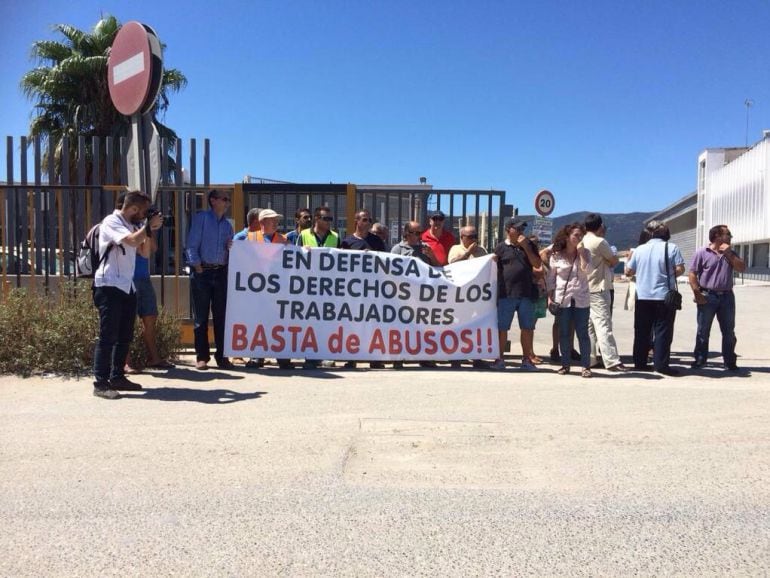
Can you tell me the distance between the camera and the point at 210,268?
23.7 feet

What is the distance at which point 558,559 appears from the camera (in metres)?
3.05

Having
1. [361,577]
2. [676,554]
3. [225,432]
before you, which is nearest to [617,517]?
[676,554]

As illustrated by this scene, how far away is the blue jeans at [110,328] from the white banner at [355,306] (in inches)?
55.1

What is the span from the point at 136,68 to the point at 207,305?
8.47 feet

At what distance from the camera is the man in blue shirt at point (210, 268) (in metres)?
7.13

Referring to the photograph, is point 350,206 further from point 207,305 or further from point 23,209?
point 23,209

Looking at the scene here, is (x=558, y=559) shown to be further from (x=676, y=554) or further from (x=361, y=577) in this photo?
(x=361, y=577)

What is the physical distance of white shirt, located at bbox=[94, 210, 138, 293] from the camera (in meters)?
5.81

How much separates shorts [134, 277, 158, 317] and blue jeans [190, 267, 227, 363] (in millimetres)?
511

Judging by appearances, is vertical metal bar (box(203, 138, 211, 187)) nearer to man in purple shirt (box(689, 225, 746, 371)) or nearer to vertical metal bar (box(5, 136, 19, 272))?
vertical metal bar (box(5, 136, 19, 272))

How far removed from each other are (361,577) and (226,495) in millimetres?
→ 1190

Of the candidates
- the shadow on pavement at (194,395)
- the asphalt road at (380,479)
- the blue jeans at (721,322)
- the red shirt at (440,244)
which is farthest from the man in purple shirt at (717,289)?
the shadow on pavement at (194,395)

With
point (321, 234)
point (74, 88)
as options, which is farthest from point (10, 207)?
point (74, 88)

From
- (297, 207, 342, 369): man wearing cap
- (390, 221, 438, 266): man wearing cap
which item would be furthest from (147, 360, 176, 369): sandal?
(390, 221, 438, 266): man wearing cap
